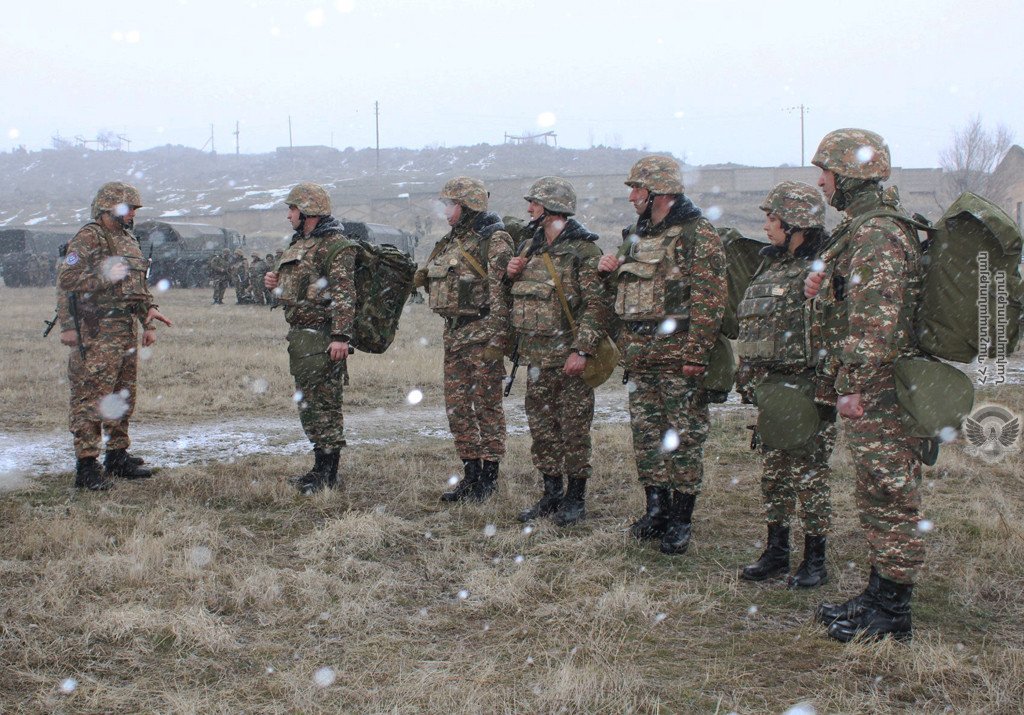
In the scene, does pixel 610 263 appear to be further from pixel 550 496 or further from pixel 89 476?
pixel 89 476

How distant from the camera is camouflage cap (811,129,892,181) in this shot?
A: 127 inches

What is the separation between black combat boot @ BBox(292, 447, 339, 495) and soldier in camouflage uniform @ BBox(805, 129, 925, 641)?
10.7 ft

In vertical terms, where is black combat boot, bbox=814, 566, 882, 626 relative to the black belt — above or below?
below

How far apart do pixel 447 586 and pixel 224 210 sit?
206 ft

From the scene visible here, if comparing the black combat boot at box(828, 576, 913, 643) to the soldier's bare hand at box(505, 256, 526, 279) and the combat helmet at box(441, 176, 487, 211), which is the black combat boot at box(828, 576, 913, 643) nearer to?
the soldier's bare hand at box(505, 256, 526, 279)

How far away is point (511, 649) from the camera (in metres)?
3.13

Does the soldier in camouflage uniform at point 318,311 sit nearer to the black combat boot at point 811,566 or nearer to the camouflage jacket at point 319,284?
the camouflage jacket at point 319,284

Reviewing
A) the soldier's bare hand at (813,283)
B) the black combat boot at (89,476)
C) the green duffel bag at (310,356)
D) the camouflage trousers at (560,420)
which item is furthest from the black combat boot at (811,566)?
the black combat boot at (89,476)

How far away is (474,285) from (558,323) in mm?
722

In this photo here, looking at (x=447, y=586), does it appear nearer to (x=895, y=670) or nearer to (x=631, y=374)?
(x=631, y=374)

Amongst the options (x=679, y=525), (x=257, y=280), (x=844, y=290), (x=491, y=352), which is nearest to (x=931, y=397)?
(x=844, y=290)

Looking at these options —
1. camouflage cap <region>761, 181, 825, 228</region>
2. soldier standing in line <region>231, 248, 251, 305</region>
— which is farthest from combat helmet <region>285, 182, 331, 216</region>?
soldier standing in line <region>231, 248, 251, 305</region>

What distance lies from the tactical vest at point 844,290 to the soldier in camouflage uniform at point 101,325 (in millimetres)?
4451

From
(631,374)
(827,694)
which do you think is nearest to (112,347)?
(631,374)
